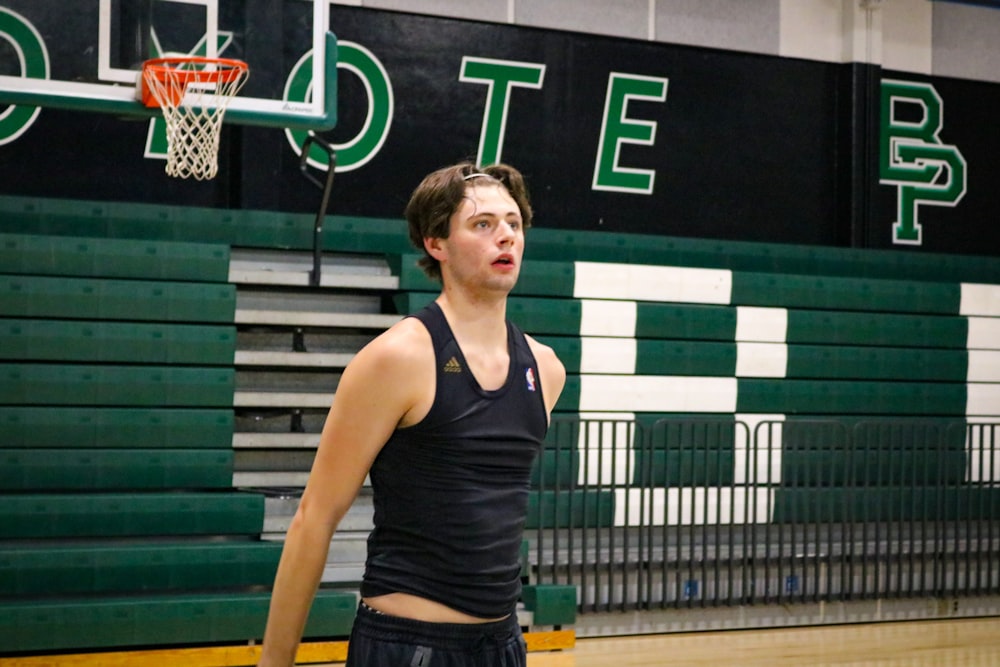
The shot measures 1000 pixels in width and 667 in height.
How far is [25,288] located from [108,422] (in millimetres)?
830

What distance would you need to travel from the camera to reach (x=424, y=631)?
89.4 inches

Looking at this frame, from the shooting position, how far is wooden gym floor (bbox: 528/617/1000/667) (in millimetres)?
6750

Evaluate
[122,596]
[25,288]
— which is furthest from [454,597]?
[25,288]

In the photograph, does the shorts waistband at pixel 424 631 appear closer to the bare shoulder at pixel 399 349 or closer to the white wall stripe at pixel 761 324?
the bare shoulder at pixel 399 349

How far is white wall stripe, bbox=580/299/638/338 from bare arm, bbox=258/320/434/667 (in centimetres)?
616

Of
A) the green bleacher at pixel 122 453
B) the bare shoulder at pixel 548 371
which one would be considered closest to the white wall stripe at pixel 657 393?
the green bleacher at pixel 122 453

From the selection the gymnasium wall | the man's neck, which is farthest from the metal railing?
the man's neck

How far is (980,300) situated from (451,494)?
8.28m

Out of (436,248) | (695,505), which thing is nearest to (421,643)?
(436,248)

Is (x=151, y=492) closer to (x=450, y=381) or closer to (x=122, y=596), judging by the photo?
(x=122, y=596)

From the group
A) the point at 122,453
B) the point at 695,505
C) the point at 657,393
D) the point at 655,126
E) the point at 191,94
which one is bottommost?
the point at 695,505

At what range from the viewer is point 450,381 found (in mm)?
2264

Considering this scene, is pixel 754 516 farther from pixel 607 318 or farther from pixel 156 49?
pixel 156 49

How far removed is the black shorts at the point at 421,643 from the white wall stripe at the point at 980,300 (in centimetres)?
808
